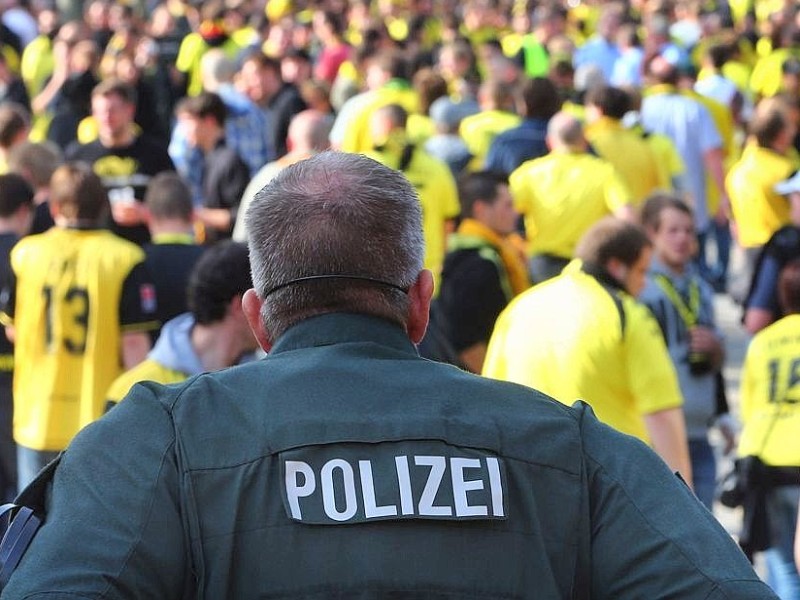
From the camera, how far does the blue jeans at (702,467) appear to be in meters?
5.92

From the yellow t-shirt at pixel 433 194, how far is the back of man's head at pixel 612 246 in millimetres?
3512

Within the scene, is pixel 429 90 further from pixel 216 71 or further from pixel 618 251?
pixel 618 251

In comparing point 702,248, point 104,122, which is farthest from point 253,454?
point 702,248

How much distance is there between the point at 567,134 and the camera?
8.57 m

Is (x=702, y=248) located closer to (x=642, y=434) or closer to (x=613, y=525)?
(x=642, y=434)

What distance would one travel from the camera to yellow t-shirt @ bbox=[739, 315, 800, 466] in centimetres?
493

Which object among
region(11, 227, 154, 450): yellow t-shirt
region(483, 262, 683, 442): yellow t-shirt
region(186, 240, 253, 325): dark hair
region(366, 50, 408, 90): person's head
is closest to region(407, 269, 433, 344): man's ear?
region(186, 240, 253, 325): dark hair

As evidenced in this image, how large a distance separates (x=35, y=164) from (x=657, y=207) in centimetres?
284

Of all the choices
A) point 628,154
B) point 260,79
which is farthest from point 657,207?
point 260,79

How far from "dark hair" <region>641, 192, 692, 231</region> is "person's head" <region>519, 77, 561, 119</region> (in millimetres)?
3259

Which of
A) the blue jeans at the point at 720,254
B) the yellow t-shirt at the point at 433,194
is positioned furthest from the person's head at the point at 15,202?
the blue jeans at the point at 720,254

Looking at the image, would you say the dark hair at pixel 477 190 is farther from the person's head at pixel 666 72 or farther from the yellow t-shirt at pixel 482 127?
the person's head at pixel 666 72

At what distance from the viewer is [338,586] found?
176 centimetres

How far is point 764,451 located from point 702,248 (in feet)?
25.3
